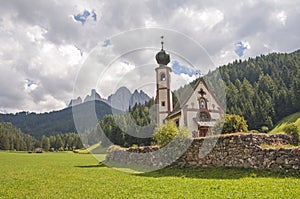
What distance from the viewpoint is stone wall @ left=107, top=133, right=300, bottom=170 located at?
15.1 m

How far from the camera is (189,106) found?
150 feet

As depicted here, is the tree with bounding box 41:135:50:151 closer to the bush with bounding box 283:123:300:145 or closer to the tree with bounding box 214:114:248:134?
the tree with bounding box 214:114:248:134

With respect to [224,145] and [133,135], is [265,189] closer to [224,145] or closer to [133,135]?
[224,145]

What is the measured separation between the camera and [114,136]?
90.4m

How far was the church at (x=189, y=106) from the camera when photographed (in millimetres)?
44688

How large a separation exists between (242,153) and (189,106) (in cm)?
2875

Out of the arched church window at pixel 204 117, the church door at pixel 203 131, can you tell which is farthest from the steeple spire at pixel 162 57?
the church door at pixel 203 131

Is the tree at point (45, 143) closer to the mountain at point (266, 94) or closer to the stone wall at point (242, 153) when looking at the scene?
the mountain at point (266, 94)

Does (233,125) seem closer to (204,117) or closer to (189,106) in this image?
(189,106)

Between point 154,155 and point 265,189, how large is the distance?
1301 cm

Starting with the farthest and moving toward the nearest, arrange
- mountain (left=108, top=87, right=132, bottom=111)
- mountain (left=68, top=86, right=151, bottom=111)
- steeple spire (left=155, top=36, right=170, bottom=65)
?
steeple spire (left=155, top=36, right=170, bottom=65) → mountain (left=108, top=87, right=132, bottom=111) → mountain (left=68, top=86, right=151, bottom=111)

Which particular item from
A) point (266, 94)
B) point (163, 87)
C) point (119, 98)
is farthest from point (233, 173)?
point (266, 94)

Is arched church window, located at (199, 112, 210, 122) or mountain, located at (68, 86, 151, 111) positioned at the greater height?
arched church window, located at (199, 112, 210, 122)

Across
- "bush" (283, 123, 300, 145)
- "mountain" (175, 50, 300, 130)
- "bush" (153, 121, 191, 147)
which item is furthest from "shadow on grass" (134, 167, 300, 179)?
"mountain" (175, 50, 300, 130)
